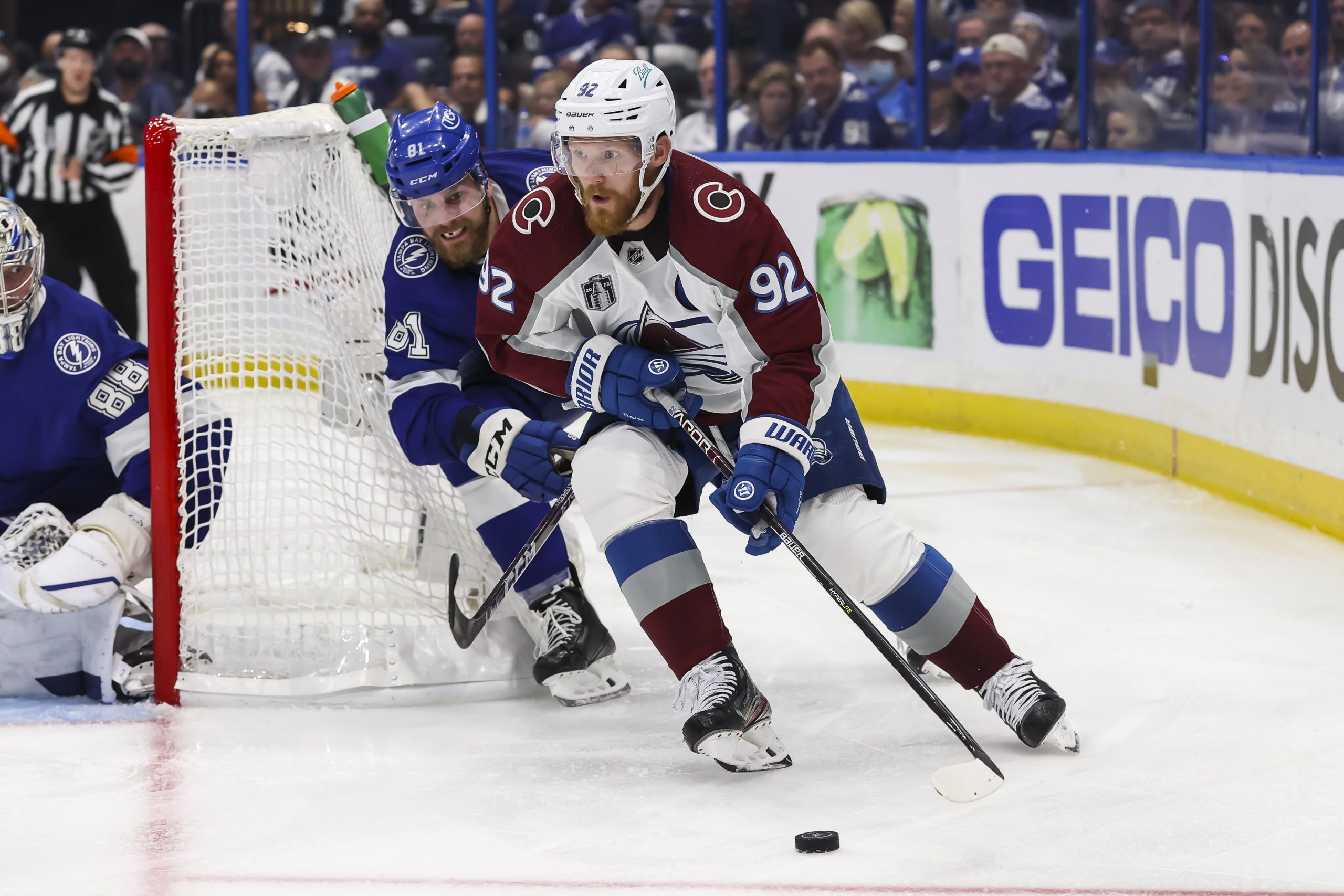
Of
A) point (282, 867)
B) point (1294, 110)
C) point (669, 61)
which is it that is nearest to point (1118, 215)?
point (1294, 110)

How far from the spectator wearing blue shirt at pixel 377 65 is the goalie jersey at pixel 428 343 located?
394cm

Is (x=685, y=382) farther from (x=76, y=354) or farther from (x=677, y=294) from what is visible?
(x=76, y=354)

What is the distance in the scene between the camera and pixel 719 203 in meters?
2.31

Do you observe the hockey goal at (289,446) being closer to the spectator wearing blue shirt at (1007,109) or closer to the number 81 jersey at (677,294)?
the number 81 jersey at (677,294)

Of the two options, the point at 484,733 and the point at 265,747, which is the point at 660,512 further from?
the point at 265,747

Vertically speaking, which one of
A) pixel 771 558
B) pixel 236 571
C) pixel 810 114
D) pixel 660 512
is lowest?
pixel 771 558

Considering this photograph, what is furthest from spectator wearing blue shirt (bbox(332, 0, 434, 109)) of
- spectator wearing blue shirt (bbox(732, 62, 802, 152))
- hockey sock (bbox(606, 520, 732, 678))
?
hockey sock (bbox(606, 520, 732, 678))

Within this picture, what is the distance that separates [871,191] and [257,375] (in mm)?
3030

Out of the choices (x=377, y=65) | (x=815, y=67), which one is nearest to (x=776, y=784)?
(x=815, y=67)

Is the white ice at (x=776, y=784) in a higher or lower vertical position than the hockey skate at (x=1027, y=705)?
lower

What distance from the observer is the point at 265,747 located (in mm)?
2518

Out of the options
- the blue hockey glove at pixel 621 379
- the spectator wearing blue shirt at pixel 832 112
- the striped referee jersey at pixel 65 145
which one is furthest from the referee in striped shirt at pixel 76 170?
the blue hockey glove at pixel 621 379

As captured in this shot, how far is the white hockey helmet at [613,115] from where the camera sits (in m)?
2.24

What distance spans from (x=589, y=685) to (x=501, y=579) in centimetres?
23
